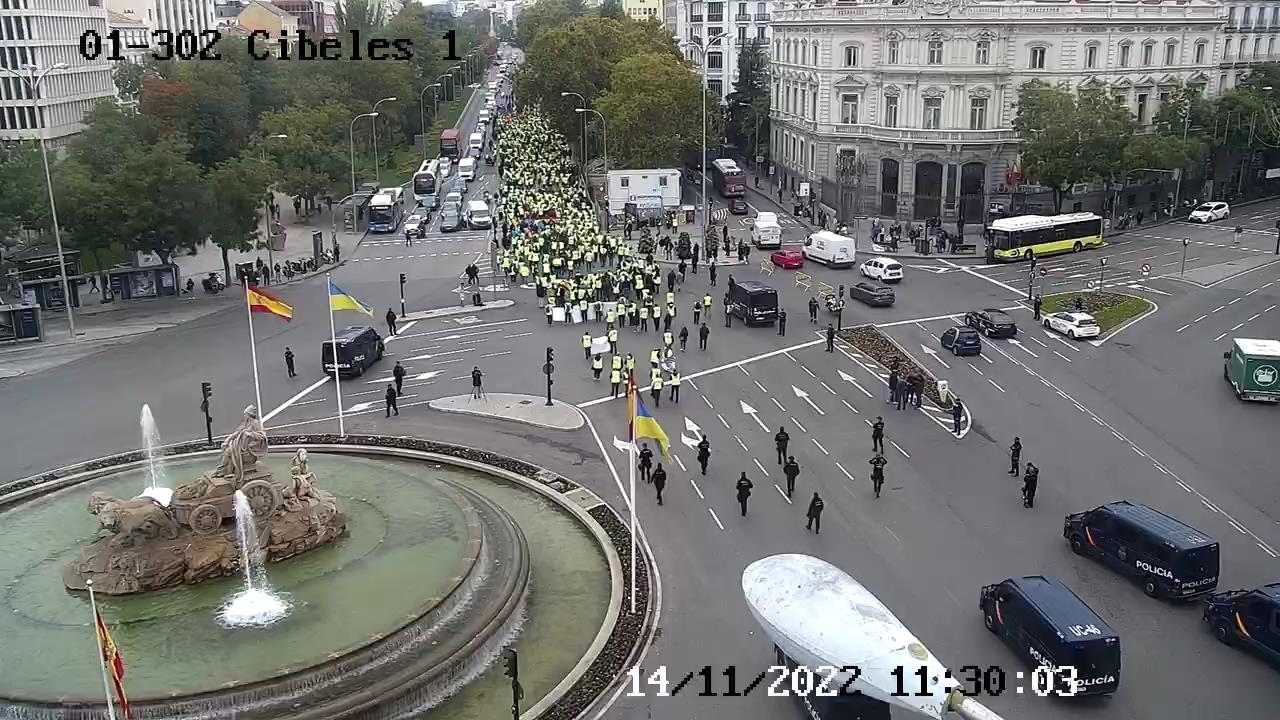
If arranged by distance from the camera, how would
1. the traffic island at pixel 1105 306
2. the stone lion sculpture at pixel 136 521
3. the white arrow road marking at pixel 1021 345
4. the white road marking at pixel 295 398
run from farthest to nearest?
the traffic island at pixel 1105 306 < the white arrow road marking at pixel 1021 345 < the white road marking at pixel 295 398 < the stone lion sculpture at pixel 136 521

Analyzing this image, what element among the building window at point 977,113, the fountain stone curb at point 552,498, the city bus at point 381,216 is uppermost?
the building window at point 977,113

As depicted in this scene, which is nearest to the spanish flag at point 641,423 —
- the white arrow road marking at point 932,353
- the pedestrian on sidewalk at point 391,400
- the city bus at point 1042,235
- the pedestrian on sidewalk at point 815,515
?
the pedestrian on sidewalk at point 815,515

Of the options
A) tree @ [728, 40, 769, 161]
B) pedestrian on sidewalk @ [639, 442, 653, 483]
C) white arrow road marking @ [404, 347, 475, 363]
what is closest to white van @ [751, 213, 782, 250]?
white arrow road marking @ [404, 347, 475, 363]

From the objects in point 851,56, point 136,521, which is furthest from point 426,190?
point 136,521

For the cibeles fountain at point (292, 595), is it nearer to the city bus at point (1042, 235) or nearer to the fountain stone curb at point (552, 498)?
the fountain stone curb at point (552, 498)

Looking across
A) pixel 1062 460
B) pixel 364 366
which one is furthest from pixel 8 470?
pixel 1062 460

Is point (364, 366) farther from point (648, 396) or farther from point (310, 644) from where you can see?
point (310, 644)
